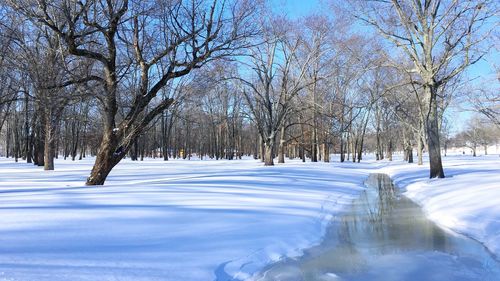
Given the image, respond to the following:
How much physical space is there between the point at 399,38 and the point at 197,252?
16112 mm

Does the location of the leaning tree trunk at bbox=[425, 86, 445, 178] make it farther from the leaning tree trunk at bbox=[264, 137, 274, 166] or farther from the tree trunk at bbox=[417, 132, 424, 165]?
the tree trunk at bbox=[417, 132, 424, 165]

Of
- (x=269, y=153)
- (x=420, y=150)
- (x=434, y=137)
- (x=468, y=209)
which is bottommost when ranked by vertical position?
(x=468, y=209)

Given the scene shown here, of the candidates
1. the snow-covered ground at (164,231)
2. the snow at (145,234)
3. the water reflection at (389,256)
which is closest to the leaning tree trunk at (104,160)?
the snow-covered ground at (164,231)

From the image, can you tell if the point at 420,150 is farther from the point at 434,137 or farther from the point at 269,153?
the point at 434,137

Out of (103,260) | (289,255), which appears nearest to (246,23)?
(289,255)

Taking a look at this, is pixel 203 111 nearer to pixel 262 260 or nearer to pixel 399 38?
pixel 399 38

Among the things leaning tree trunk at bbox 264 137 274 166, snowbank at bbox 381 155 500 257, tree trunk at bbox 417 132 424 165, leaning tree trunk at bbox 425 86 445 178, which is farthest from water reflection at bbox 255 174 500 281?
tree trunk at bbox 417 132 424 165

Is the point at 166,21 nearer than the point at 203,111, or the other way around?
the point at 166,21

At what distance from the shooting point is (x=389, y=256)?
21.3ft

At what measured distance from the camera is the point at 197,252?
547 cm

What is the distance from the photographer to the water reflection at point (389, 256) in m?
5.52

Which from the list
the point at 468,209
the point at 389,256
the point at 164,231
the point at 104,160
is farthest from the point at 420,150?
the point at 164,231

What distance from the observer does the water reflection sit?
18.1 feet

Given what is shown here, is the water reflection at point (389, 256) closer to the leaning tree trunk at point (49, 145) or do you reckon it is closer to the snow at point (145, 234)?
the snow at point (145, 234)
